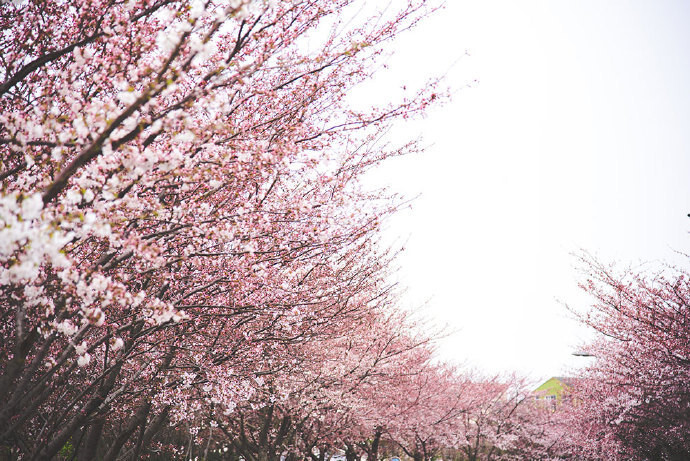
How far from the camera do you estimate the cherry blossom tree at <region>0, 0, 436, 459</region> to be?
2.39 metres

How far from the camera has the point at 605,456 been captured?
1594 centimetres

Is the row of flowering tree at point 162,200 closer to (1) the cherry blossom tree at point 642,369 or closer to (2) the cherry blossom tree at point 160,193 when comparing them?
(2) the cherry blossom tree at point 160,193

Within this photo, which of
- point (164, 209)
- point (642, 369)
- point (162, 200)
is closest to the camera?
point (164, 209)

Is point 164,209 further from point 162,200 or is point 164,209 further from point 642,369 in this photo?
point 642,369

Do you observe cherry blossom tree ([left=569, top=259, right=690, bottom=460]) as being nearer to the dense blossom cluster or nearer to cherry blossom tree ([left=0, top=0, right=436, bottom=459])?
the dense blossom cluster

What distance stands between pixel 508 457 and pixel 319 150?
87.5 ft

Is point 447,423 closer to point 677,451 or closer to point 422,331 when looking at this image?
point 422,331

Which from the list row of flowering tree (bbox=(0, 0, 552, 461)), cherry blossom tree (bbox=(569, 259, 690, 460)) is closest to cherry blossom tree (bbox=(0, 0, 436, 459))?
row of flowering tree (bbox=(0, 0, 552, 461))

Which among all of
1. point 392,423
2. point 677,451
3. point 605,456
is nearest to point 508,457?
point 605,456

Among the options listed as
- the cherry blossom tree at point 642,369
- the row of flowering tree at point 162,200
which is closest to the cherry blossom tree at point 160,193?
the row of flowering tree at point 162,200

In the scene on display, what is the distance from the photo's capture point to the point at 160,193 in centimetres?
355

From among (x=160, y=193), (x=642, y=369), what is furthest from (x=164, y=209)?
(x=642, y=369)

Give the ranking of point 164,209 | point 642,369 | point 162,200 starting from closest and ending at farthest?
point 164,209
point 162,200
point 642,369

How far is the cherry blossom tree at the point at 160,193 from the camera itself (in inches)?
94.0
